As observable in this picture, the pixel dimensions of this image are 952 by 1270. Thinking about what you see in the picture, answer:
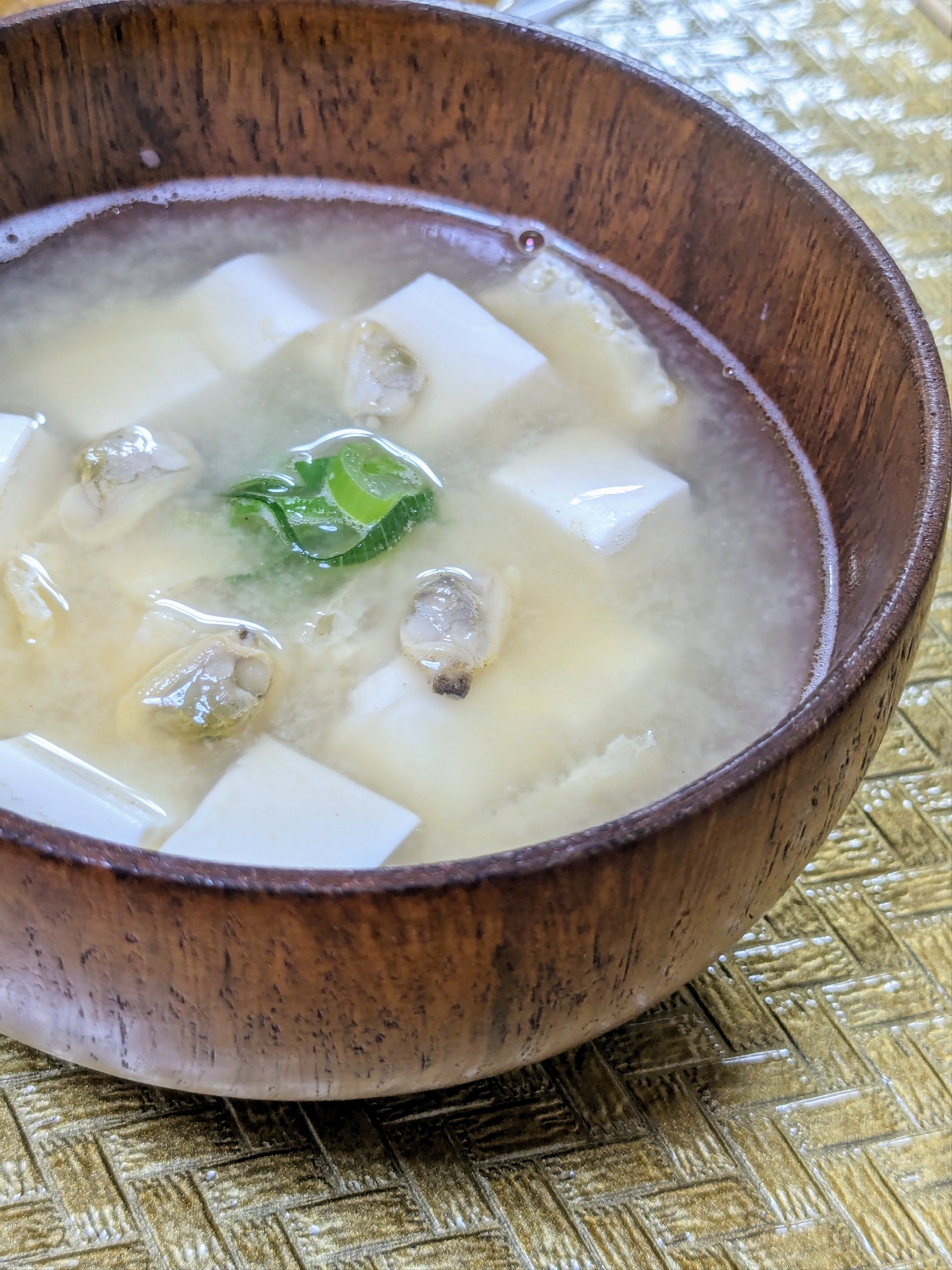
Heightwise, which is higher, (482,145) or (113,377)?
(482,145)

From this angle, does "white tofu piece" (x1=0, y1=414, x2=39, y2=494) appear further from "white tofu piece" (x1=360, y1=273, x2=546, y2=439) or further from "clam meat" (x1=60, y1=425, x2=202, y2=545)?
"white tofu piece" (x1=360, y1=273, x2=546, y2=439)

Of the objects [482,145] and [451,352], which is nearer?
[451,352]

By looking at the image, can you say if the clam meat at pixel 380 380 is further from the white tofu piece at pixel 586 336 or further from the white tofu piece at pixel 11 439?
the white tofu piece at pixel 11 439

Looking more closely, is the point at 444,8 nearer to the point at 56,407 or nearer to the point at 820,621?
the point at 56,407

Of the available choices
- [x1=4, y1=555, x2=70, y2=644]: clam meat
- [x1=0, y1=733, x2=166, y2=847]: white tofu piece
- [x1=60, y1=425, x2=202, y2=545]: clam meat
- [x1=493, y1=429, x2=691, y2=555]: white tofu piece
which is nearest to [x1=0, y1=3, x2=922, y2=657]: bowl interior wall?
[x1=493, y1=429, x2=691, y2=555]: white tofu piece

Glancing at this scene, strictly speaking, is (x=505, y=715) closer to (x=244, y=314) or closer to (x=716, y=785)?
(x=716, y=785)

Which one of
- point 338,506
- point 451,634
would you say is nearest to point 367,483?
point 338,506

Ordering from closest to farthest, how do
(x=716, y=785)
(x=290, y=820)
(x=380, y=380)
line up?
1. (x=716, y=785)
2. (x=290, y=820)
3. (x=380, y=380)

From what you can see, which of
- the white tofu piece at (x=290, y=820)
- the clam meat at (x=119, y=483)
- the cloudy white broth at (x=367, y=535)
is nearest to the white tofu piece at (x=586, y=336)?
the cloudy white broth at (x=367, y=535)
